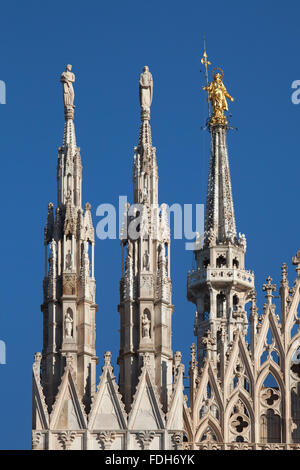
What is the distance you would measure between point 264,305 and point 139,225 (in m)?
3.32

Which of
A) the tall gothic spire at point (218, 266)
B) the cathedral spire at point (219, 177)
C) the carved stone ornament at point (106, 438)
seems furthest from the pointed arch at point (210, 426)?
the cathedral spire at point (219, 177)

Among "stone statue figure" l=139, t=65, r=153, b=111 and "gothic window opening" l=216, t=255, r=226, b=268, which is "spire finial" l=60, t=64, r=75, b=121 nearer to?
"stone statue figure" l=139, t=65, r=153, b=111

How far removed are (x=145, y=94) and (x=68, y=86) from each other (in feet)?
5.66

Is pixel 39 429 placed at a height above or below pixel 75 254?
below

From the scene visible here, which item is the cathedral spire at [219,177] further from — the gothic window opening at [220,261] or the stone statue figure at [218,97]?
the gothic window opening at [220,261]

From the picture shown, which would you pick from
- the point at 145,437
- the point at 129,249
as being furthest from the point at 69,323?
the point at 145,437

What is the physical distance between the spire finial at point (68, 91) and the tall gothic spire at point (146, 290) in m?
1.90

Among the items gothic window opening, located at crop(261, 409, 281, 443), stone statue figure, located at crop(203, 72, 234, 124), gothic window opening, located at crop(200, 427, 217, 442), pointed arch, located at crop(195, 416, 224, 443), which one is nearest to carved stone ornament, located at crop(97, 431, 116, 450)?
pointed arch, located at crop(195, 416, 224, 443)

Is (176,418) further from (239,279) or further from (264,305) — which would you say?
(239,279)

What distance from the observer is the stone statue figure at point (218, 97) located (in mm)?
64938

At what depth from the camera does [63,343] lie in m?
45.2

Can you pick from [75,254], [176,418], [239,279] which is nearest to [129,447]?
[176,418]

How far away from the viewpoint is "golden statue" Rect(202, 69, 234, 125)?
213 feet
